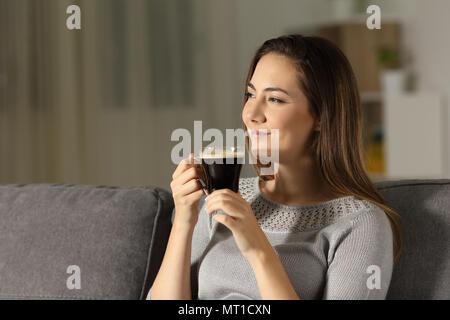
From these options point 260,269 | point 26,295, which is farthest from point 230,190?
point 26,295

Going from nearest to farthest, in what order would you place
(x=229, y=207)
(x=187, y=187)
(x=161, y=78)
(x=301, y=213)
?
1. (x=229, y=207)
2. (x=187, y=187)
3. (x=301, y=213)
4. (x=161, y=78)

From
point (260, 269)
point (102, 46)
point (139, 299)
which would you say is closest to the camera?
point (260, 269)

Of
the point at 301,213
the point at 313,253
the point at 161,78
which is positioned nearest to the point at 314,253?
the point at 313,253

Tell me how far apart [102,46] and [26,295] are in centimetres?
329

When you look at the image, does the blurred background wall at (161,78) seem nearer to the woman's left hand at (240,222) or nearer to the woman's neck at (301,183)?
the woman's neck at (301,183)

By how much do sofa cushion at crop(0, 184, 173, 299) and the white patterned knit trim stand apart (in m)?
0.35

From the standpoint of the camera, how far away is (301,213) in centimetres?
155

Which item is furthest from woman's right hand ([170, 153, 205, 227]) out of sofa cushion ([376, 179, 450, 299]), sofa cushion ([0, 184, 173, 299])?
sofa cushion ([376, 179, 450, 299])

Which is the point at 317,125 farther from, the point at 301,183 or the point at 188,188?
the point at 188,188

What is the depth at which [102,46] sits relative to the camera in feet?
15.4

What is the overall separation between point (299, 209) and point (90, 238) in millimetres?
640

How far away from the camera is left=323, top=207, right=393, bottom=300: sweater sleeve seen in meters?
1.31

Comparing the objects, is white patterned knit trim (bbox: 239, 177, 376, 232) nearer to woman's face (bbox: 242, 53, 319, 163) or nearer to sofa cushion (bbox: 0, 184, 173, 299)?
woman's face (bbox: 242, 53, 319, 163)
